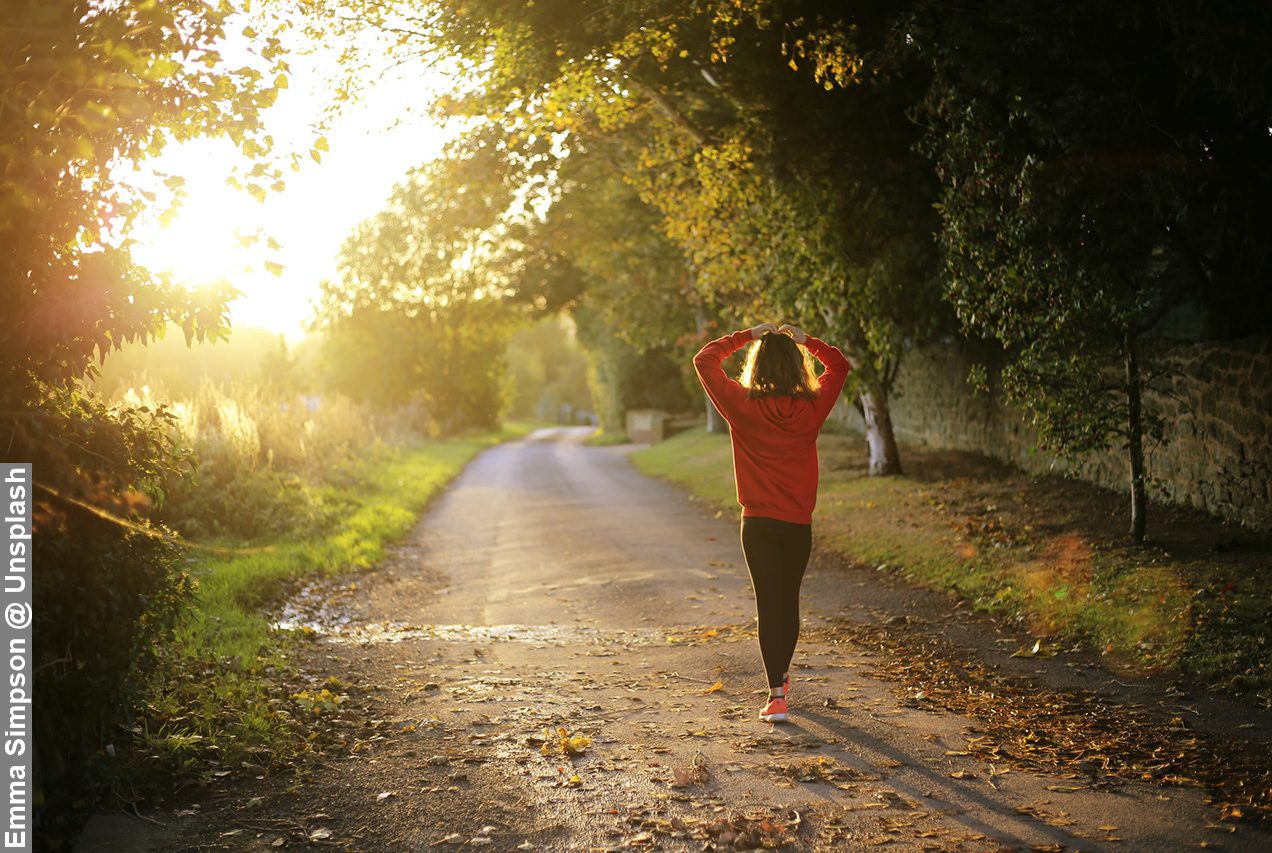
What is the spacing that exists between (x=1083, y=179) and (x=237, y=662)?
314 inches

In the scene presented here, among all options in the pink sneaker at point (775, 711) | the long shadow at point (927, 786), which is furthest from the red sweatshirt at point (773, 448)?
the long shadow at point (927, 786)

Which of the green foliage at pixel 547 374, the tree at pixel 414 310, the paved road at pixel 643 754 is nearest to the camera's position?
the paved road at pixel 643 754

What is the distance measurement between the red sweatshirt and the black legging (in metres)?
0.08

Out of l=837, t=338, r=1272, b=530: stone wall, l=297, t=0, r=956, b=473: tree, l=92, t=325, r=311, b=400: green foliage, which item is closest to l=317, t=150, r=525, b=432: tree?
l=92, t=325, r=311, b=400: green foliage

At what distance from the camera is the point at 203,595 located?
10.1m

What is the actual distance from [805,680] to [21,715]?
4.81 metres

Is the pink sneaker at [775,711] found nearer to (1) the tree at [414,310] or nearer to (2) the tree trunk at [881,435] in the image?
(2) the tree trunk at [881,435]

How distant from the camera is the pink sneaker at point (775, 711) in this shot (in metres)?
6.69

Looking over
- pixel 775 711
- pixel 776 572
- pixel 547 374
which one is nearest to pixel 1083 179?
pixel 776 572

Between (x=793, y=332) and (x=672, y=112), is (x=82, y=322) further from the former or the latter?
(x=672, y=112)

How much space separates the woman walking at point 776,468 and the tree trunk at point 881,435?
511 inches

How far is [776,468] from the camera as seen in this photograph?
678 centimetres

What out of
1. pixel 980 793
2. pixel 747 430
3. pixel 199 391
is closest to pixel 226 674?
pixel 747 430

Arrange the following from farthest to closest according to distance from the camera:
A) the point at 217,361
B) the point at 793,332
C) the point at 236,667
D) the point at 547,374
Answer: the point at 547,374 < the point at 217,361 < the point at 236,667 < the point at 793,332
